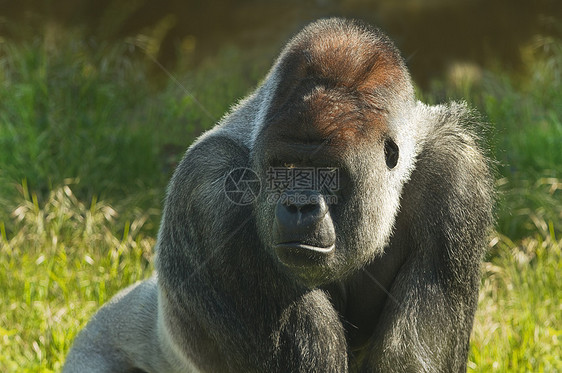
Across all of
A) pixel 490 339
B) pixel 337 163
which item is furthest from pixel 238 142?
pixel 490 339

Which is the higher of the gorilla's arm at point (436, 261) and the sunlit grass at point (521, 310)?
the gorilla's arm at point (436, 261)

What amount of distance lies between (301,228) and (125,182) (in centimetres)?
491

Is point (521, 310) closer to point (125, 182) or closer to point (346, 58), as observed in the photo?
point (346, 58)

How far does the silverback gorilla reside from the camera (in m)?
3.44

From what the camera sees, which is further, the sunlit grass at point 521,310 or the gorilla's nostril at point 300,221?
the sunlit grass at point 521,310

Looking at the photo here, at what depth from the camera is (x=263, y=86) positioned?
3.99 meters

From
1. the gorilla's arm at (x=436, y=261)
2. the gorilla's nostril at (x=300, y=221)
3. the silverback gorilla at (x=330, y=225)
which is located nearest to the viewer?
the gorilla's nostril at (x=300, y=221)

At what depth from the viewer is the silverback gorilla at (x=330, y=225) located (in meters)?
3.44

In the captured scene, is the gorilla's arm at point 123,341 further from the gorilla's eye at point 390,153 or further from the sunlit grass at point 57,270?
the gorilla's eye at point 390,153

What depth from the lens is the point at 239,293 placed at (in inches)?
144

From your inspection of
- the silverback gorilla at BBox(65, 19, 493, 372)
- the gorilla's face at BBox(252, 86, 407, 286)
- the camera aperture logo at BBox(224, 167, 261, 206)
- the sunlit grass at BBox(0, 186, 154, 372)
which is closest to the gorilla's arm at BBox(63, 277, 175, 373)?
the sunlit grass at BBox(0, 186, 154, 372)

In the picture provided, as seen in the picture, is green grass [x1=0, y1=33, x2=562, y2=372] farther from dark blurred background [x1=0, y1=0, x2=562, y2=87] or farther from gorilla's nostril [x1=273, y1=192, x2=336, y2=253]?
gorilla's nostril [x1=273, y1=192, x2=336, y2=253]

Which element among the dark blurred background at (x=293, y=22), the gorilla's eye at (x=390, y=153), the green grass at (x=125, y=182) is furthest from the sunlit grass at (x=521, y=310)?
the dark blurred background at (x=293, y=22)

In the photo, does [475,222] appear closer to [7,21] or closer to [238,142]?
[238,142]
